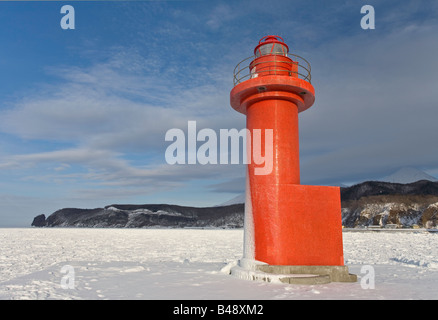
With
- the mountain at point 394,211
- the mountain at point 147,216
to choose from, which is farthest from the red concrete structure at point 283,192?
the mountain at point 147,216

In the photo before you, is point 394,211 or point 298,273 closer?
point 298,273

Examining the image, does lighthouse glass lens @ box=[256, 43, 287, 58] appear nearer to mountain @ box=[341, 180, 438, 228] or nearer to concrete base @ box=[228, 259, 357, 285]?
concrete base @ box=[228, 259, 357, 285]

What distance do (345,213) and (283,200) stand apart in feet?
235

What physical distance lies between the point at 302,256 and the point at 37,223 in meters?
139

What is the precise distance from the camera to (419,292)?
7.15m

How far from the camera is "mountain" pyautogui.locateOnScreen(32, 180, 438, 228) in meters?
61.4

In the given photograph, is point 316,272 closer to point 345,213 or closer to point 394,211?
point 394,211

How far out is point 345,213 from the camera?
74000mm

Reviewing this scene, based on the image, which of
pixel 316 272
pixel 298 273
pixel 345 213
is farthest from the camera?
pixel 345 213

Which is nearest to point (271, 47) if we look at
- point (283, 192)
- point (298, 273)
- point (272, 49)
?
point (272, 49)

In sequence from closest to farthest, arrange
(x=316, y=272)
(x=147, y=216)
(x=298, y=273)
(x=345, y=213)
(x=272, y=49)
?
1. (x=298, y=273)
2. (x=316, y=272)
3. (x=272, y=49)
4. (x=345, y=213)
5. (x=147, y=216)

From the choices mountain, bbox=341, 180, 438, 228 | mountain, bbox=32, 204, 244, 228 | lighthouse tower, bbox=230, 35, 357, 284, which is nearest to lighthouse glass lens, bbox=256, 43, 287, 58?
lighthouse tower, bbox=230, 35, 357, 284

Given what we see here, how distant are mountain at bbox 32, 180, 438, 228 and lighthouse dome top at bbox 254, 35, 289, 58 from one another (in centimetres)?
5718
